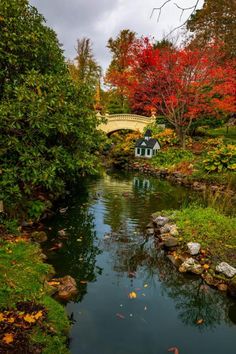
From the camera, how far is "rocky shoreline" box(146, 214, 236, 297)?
650 centimetres

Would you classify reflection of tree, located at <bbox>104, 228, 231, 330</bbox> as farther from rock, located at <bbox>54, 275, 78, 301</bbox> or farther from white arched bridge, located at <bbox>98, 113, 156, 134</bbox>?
white arched bridge, located at <bbox>98, 113, 156, 134</bbox>

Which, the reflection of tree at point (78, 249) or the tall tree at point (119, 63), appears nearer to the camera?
the reflection of tree at point (78, 249)

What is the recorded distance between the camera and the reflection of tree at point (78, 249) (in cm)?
697

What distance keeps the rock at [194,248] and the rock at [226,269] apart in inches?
27.6

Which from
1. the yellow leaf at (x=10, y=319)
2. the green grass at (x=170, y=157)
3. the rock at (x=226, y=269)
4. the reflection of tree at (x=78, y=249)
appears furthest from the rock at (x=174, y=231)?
the green grass at (x=170, y=157)

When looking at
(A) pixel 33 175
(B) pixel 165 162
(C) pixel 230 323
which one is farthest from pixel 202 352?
(B) pixel 165 162

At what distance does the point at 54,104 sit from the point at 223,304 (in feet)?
21.2

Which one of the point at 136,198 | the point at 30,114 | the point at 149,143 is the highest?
the point at 149,143

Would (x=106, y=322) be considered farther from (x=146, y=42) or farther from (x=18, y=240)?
(x=146, y=42)

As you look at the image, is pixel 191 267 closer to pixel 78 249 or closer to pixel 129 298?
pixel 129 298

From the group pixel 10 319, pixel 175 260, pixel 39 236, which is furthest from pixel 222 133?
pixel 10 319

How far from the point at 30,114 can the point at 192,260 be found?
5.58 metres

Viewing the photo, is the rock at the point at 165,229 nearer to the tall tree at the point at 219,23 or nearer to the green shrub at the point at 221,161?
the green shrub at the point at 221,161

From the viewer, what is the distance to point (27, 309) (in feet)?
15.4
